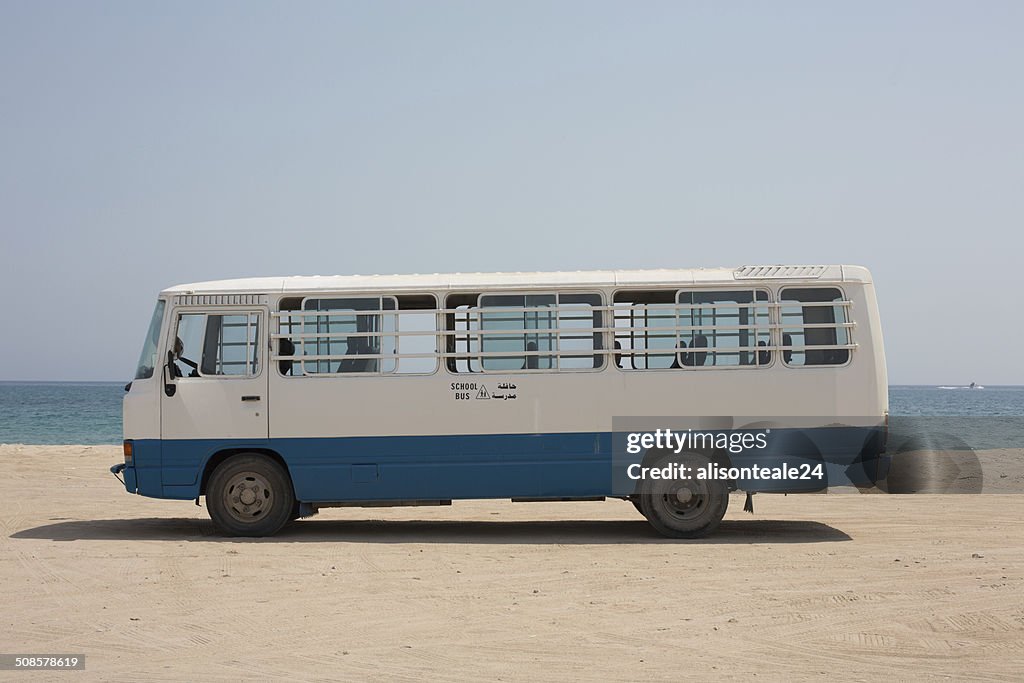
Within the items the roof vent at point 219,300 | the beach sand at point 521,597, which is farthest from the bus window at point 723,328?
the roof vent at point 219,300

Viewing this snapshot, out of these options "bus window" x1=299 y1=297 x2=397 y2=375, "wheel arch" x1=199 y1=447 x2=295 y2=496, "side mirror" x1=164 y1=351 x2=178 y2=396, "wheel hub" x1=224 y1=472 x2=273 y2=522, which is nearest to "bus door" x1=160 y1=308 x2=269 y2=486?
"side mirror" x1=164 y1=351 x2=178 y2=396

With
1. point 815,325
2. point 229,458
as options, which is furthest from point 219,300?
point 815,325

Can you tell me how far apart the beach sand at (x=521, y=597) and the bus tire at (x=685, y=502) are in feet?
1.17

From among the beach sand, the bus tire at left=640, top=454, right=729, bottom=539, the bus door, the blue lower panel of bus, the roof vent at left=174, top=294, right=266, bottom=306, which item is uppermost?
the roof vent at left=174, top=294, right=266, bottom=306

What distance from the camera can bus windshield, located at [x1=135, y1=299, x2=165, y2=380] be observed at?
45.5ft

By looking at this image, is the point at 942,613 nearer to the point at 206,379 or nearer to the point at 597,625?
the point at 597,625

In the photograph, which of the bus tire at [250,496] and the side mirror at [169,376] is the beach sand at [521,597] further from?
the side mirror at [169,376]

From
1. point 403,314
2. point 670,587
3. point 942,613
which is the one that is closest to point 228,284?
point 403,314

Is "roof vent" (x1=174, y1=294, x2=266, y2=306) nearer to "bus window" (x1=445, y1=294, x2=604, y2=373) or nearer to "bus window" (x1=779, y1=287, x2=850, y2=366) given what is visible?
"bus window" (x1=445, y1=294, x2=604, y2=373)

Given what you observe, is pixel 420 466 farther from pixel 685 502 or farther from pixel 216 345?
pixel 685 502

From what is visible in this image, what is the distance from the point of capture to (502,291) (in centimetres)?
1375

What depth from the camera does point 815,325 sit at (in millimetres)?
13758

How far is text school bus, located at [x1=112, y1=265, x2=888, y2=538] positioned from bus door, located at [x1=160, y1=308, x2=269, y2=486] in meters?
0.02

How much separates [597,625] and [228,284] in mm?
7369
